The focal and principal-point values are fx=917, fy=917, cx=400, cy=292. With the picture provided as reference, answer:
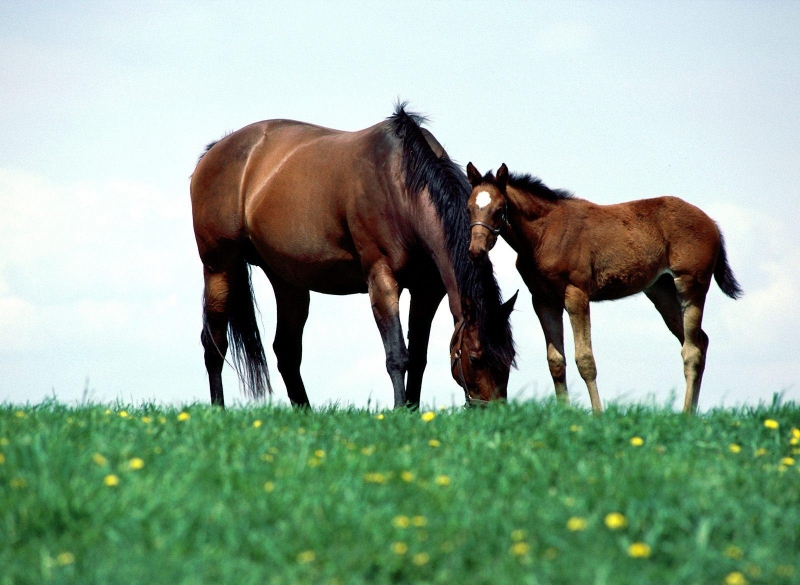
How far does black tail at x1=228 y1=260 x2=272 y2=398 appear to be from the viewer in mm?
10516

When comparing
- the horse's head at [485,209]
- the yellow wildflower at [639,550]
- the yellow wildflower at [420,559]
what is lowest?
the yellow wildflower at [639,550]

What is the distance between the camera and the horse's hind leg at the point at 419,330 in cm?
870

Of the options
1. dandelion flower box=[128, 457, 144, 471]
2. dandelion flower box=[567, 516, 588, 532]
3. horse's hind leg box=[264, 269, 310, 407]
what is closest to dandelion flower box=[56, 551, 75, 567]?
dandelion flower box=[128, 457, 144, 471]

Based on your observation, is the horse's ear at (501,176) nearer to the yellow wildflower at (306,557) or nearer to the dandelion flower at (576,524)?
the dandelion flower at (576,524)

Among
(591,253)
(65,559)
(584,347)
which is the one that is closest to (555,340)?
(584,347)

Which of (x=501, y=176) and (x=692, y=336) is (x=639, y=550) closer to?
(x=501, y=176)

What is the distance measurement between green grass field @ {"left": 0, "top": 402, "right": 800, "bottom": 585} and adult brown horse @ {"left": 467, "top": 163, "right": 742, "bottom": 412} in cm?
244

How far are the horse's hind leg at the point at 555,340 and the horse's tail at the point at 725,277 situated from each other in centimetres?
227

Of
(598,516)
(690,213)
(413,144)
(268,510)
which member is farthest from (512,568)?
(690,213)

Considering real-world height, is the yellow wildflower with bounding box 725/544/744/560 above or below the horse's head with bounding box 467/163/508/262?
below

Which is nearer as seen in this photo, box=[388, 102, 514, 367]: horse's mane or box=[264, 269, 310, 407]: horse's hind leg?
box=[388, 102, 514, 367]: horse's mane

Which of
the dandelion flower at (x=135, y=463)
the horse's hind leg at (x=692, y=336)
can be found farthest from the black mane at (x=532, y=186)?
the dandelion flower at (x=135, y=463)

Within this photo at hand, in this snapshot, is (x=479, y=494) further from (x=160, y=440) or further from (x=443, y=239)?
(x=443, y=239)

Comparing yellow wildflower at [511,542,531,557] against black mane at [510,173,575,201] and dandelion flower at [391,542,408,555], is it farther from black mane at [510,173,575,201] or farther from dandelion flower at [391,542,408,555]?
black mane at [510,173,575,201]
